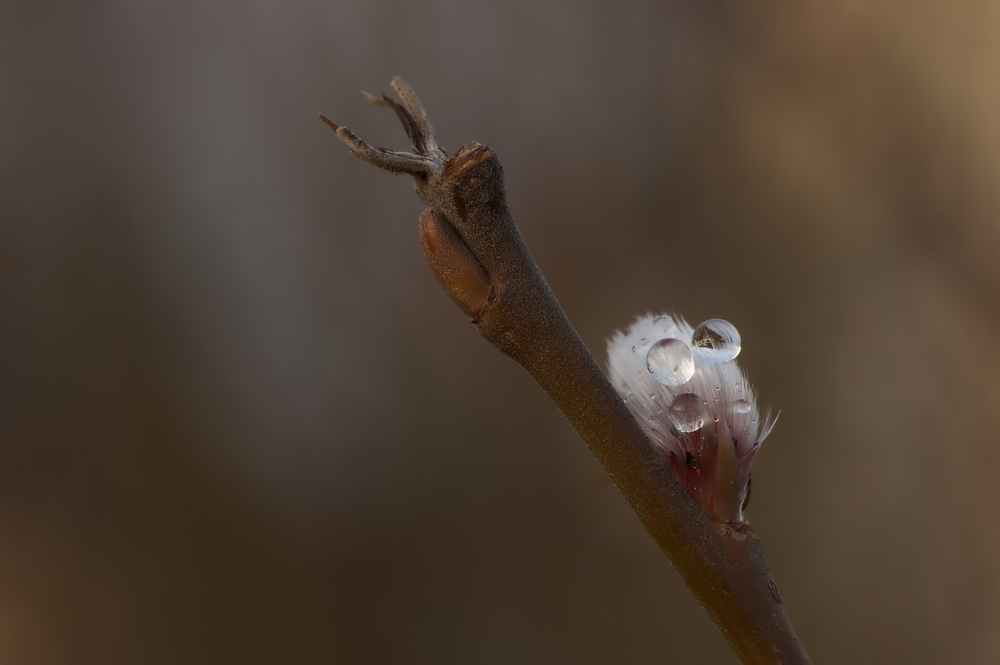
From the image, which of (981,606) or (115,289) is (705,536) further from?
(115,289)

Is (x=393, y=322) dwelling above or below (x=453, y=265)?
above

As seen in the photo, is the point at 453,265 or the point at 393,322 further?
the point at 393,322

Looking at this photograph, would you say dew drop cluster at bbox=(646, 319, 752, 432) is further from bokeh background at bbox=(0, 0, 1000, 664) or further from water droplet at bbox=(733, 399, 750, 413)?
bokeh background at bbox=(0, 0, 1000, 664)

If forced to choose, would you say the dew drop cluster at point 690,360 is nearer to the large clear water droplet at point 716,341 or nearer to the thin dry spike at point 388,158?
the large clear water droplet at point 716,341

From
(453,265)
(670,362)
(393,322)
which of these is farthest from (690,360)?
(393,322)

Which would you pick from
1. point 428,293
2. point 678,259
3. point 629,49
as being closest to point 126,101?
point 428,293

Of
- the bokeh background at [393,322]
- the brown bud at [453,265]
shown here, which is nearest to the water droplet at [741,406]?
the brown bud at [453,265]

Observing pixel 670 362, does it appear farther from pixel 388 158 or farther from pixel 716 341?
pixel 388 158
